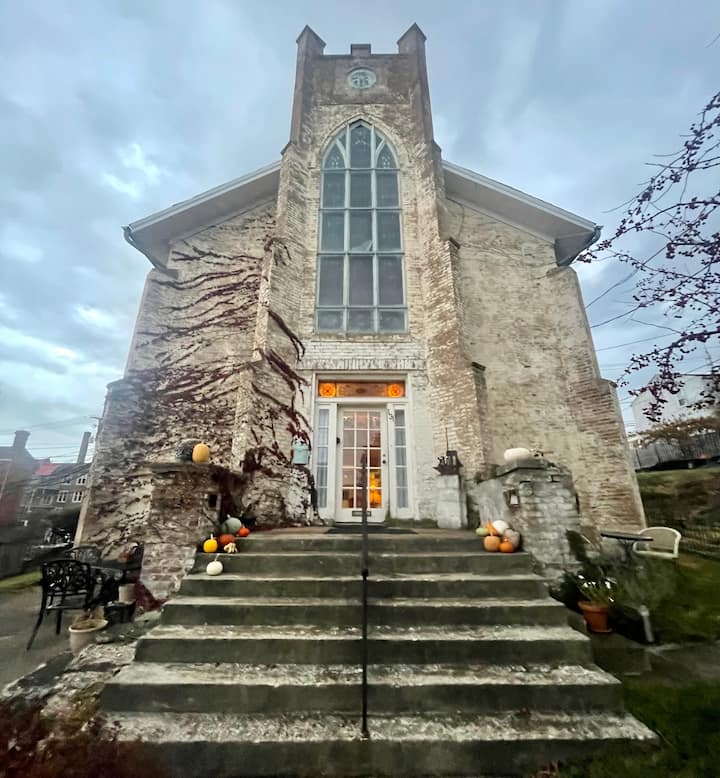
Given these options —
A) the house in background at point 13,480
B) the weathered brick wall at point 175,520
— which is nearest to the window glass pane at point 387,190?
the weathered brick wall at point 175,520

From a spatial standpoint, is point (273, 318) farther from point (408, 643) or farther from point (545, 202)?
point (545, 202)

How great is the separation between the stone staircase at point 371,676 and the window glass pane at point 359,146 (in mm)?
9049

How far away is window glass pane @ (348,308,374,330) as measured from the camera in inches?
287

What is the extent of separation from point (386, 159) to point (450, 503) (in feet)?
27.1

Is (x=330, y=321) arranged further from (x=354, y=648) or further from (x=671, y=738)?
(x=671, y=738)

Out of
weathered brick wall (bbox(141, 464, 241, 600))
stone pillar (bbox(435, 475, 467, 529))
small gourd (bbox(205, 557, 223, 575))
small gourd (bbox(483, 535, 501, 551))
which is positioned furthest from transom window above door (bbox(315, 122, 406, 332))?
small gourd (bbox(205, 557, 223, 575))

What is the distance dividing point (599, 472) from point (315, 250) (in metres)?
7.36

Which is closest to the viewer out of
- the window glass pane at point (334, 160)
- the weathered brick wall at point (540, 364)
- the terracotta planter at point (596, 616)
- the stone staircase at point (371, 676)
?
the stone staircase at point (371, 676)

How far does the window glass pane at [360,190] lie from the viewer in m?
8.36

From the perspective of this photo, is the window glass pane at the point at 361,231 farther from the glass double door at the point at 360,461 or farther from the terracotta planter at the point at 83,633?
the terracotta planter at the point at 83,633

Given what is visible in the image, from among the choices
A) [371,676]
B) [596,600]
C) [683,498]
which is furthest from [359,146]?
[683,498]

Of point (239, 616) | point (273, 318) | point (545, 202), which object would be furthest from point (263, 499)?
point (545, 202)

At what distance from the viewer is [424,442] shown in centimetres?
645

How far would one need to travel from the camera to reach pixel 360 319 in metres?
7.37
